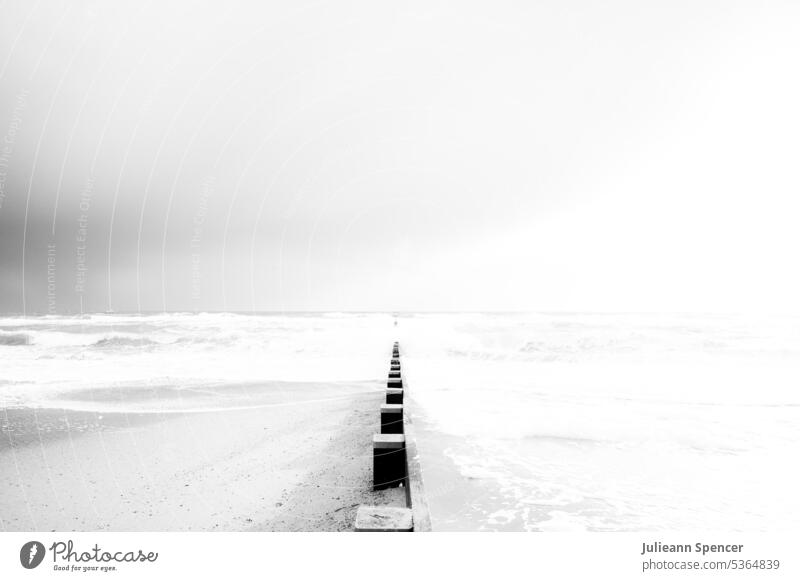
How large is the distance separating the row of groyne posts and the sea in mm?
623

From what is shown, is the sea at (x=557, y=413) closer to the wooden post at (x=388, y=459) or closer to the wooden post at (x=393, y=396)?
the wooden post at (x=388, y=459)

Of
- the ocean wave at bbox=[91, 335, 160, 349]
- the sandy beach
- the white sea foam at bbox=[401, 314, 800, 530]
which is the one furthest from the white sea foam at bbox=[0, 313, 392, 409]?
the white sea foam at bbox=[401, 314, 800, 530]

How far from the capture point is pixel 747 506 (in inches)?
178

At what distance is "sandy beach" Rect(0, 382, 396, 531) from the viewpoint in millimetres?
4148

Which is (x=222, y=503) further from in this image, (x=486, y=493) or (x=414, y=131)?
(x=414, y=131)

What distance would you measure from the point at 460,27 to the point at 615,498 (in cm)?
974

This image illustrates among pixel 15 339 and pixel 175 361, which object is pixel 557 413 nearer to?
pixel 175 361

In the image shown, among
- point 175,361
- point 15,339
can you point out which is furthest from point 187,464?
point 15,339

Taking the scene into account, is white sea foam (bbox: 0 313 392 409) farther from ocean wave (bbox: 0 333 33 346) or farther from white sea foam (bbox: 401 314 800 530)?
white sea foam (bbox: 401 314 800 530)

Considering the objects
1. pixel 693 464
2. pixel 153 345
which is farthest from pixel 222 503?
pixel 153 345

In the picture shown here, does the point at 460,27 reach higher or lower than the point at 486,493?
higher

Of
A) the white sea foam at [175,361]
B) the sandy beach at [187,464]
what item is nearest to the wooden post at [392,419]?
the sandy beach at [187,464]

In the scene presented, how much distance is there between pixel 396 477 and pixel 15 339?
101 ft

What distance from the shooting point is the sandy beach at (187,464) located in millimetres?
4148
